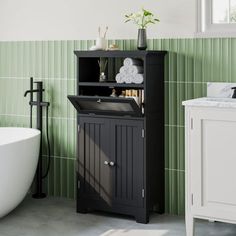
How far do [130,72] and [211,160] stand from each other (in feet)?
3.28

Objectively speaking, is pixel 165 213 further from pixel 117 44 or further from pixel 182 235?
pixel 117 44

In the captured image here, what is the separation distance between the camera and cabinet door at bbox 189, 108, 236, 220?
373 centimetres

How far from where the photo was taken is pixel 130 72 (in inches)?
171

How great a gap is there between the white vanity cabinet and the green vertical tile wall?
0.58m

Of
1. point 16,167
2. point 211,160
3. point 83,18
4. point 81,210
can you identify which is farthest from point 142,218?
point 83,18

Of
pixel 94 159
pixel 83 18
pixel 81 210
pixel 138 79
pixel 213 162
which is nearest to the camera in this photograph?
pixel 213 162

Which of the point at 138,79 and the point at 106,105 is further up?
the point at 138,79

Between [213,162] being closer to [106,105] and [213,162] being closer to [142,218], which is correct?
[142,218]

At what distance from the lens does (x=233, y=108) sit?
367 cm

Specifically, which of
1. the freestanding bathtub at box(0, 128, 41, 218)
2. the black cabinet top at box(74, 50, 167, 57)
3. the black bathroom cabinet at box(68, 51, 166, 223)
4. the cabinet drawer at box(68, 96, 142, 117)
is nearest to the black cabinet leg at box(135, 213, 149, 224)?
the black bathroom cabinet at box(68, 51, 166, 223)

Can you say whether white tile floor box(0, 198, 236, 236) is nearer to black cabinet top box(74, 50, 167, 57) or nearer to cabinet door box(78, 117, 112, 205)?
cabinet door box(78, 117, 112, 205)

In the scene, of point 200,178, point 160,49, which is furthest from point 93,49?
point 200,178

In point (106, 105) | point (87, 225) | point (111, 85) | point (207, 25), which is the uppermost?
point (207, 25)

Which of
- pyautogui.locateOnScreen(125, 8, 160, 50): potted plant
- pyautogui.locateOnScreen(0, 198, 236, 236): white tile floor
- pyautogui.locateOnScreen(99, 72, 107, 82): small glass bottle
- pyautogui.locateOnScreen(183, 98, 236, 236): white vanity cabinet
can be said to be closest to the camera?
pyautogui.locateOnScreen(183, 98, 236, 236): white vanity cabinet
